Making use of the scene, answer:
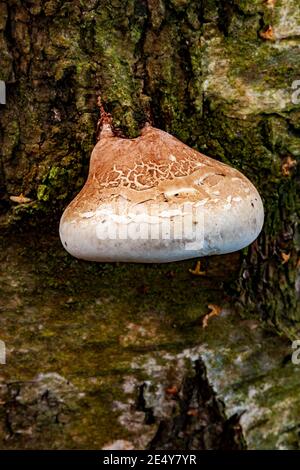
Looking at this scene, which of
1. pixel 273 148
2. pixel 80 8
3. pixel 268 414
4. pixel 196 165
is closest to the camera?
pixel 196 165

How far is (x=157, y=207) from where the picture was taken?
218cm


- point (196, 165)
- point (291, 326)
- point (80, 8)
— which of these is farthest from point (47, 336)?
point (80, 8)

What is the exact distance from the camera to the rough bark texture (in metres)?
2.64

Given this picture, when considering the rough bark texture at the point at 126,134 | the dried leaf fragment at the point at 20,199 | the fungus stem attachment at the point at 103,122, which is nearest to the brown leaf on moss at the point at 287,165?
the rough bark texture at the point at 126,134

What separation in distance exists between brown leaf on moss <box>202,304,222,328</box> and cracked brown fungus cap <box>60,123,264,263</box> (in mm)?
736

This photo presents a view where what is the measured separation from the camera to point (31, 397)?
112 inches

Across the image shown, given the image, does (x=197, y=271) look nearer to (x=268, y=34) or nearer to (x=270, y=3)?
(x=268, y=34)

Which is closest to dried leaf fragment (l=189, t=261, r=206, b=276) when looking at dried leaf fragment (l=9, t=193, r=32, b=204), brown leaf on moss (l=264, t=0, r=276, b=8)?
dried leaf fragment (l=9, t=193, r=32, b=204)

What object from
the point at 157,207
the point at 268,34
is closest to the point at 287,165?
the point at 268,34

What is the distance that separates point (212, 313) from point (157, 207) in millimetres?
1050

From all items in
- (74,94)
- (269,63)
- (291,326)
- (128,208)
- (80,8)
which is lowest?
(291,326)

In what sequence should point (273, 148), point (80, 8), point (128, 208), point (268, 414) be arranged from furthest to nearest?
point (268, 414), point (273, 148), point (80, 8), point (128, 208)

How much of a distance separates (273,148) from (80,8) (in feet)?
4.33

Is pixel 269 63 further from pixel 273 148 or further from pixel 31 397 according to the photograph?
pixel 31 397
